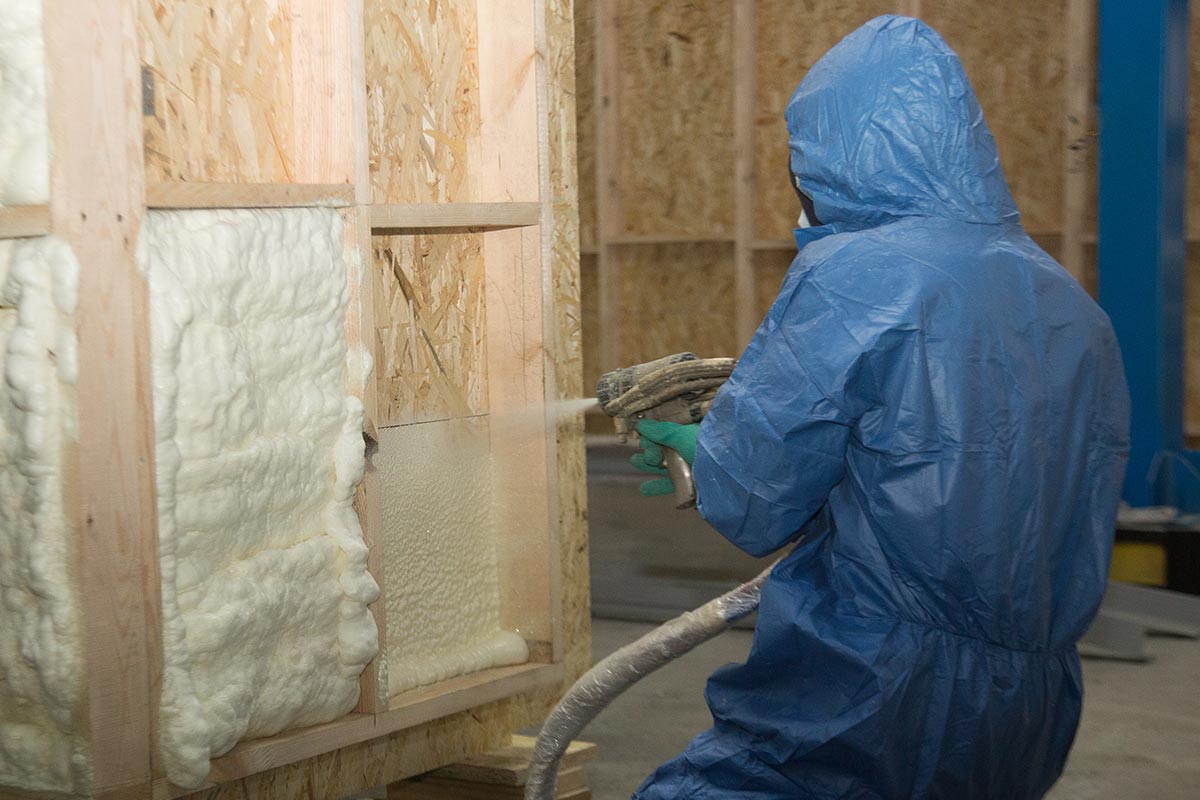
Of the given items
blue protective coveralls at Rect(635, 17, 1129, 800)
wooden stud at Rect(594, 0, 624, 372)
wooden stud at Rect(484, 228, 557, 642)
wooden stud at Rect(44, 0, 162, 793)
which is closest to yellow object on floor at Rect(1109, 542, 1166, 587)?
wooden stud at Rect(594, 0, 624, 372)

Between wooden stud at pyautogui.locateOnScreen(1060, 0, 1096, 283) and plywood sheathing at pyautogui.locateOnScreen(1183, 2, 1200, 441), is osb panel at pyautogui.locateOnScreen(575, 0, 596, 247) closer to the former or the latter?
wooden stud at pyautogui.locateOnScreen(1060, 0, 1096, 283)

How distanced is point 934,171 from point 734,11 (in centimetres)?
439

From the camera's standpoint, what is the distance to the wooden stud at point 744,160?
5.85 meters

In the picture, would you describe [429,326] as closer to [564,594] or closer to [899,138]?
[564,594]

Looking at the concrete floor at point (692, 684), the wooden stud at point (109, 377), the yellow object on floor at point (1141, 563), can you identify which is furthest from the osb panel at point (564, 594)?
the yellow object on floor at point (1141, 563)

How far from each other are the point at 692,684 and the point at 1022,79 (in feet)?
10.2

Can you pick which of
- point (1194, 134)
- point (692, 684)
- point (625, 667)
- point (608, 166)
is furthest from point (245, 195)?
point (1194, 134)

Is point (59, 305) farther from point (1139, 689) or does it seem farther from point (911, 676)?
point (1139, 689)

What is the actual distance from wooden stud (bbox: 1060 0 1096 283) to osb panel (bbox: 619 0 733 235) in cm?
149

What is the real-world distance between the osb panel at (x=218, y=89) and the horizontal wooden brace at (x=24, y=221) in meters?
0.28

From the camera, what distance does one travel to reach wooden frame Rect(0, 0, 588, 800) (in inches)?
70.4

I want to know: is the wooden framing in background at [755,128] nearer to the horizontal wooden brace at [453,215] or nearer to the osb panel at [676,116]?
the osb panel at [676,116]

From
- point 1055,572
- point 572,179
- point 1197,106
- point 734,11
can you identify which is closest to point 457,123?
point 572,179

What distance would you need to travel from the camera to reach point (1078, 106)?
5.39 meters
